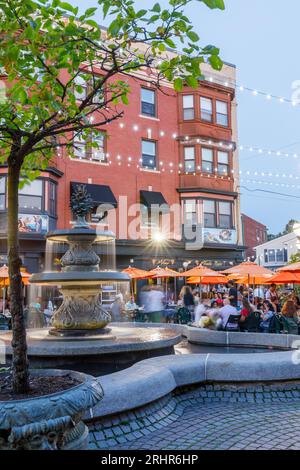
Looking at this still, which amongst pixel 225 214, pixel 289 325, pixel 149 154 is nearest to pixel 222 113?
pixel 149 154

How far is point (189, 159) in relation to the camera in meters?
29.2

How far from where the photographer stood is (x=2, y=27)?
3.99 meters

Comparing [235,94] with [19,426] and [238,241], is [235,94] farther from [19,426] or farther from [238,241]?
[19,426]

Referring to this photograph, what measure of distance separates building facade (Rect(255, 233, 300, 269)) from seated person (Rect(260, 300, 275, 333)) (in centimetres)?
3580

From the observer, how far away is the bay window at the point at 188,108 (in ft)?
97.1

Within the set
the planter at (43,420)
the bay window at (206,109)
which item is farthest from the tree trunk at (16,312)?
the bay window at (206,109)

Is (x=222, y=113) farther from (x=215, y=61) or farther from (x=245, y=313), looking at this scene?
(x=215, y=61)

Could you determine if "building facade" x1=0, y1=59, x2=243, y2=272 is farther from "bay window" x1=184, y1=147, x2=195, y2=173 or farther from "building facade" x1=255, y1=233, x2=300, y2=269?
"building facade" x1=255, y1=233, x2=300, y2=269

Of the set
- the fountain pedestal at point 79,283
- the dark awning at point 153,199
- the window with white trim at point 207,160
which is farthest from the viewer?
the window with white trim at point 207,160

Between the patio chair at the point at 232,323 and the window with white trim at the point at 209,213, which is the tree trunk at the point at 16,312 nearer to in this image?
the patio chair at the point at 232,323

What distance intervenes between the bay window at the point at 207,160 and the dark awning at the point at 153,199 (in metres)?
3.93

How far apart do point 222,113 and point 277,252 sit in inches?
1193
